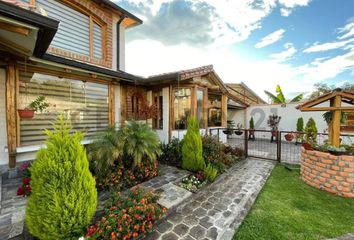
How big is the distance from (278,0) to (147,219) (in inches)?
458

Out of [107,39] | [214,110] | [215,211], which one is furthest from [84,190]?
[214,110]

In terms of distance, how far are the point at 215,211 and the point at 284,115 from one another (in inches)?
504

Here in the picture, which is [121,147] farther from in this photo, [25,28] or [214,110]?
[214,110]

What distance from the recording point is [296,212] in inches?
152

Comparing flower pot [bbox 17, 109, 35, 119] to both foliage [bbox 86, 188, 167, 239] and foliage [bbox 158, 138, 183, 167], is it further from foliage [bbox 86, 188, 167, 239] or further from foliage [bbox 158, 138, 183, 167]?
foliage [bbox 158, 138, 183, 167]

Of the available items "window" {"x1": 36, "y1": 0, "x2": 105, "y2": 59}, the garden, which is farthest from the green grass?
"window" {"x1": 36, "y1": 0, "x2": 105, "y2": 59}

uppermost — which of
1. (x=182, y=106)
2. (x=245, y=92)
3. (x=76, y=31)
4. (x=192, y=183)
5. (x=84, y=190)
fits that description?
(x=76, y=31)

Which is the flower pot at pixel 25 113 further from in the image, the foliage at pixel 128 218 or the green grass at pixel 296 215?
the green grass at pixel 296 215

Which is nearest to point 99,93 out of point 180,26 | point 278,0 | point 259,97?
point 180,26

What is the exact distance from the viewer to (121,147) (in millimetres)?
4934

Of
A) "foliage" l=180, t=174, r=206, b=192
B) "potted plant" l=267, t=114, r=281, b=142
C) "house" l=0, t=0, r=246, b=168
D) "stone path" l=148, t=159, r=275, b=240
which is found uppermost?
"house" l=0, t=0, r=246, b=168

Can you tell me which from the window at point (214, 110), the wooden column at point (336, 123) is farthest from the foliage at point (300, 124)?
the wooden column at point (336, 123)

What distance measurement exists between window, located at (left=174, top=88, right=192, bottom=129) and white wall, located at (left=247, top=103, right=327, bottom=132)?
30.1 ft

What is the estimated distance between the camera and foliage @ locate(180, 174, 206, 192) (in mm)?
4761
